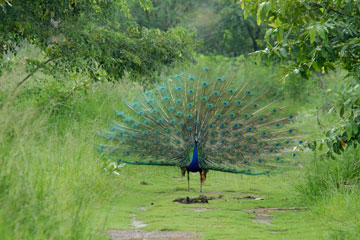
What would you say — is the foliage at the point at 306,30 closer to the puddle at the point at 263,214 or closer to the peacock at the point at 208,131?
the puddle at the point at 263,214

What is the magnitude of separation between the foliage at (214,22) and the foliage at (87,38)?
1656cm

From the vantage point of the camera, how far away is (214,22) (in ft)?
102

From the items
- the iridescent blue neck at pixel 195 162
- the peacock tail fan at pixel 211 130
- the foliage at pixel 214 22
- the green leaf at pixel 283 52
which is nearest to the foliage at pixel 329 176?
the peacock tail fan at pixel 211 130

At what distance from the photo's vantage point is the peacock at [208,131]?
9984mm

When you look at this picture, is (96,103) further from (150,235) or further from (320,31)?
(320,31)

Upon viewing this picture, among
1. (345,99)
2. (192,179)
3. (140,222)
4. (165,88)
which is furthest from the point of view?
(192,179)

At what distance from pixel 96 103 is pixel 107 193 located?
6302 millimetres

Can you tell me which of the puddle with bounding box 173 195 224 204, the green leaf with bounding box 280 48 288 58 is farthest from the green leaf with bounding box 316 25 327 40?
the puddle with bounding box 173 195 224 204

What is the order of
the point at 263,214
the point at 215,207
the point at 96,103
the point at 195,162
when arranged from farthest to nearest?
the point at 96,103, the point at 195,162, the point at 215,207, the point at 263,214

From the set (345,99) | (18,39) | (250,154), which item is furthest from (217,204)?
(18,39)

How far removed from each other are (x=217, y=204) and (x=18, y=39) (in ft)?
15.0

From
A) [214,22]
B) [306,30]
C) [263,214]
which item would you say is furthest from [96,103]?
[214,22]

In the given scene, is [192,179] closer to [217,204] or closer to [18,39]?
[217,204]

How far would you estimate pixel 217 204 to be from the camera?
8938 mm
